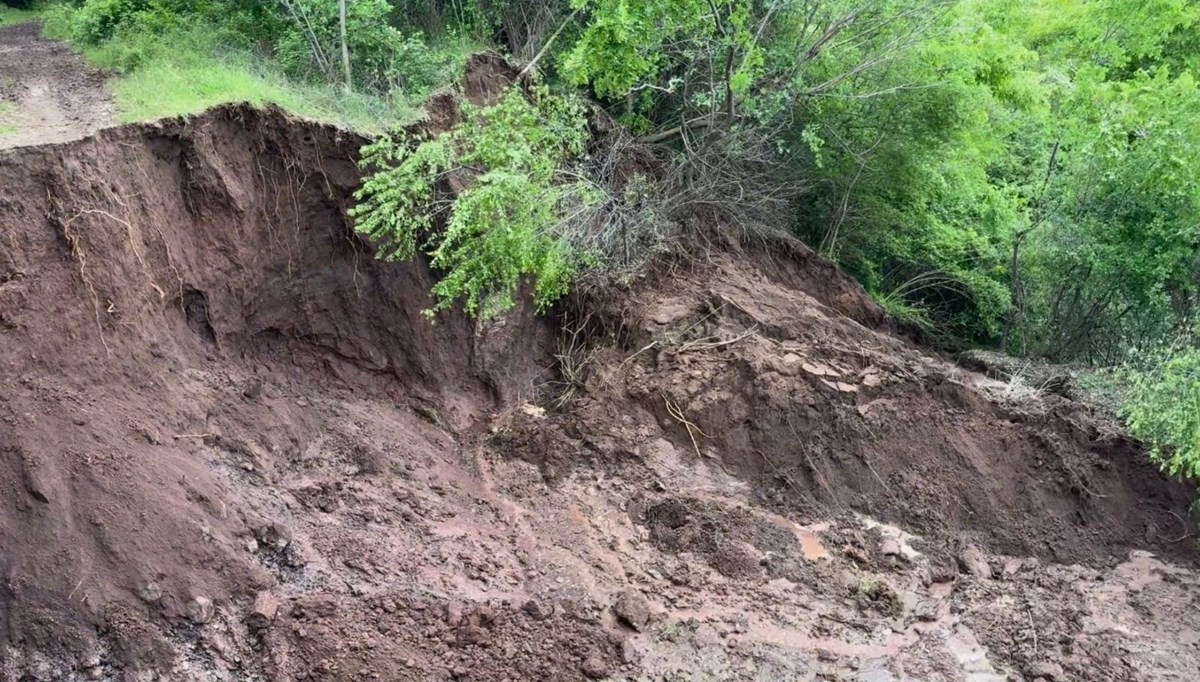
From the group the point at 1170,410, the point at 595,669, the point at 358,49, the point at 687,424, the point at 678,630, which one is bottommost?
the point at 678,630

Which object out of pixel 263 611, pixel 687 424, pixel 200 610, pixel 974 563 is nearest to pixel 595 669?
pixel 263 611

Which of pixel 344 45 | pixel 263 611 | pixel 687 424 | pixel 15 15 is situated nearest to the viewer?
pixel 263 611

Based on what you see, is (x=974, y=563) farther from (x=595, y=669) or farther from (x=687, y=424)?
(x=595, y=669)

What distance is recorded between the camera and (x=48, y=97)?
8.40m

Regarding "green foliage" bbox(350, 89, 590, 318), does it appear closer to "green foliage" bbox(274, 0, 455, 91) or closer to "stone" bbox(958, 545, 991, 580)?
"green foliage" bbox(274, 0, 455, 91)

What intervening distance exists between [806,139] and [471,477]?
634 cm

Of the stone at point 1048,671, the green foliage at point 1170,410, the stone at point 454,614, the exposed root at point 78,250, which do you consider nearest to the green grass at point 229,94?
the exposed root at point 78,250

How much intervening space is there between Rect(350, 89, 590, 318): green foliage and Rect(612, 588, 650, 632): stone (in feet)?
9.15

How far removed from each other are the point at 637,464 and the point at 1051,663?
398 centimetres

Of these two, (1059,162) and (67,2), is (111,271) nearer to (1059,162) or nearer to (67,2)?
(67,2)

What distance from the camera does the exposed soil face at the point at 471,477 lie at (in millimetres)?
6281

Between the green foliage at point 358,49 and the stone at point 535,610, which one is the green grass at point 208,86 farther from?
the stone at point 535,610

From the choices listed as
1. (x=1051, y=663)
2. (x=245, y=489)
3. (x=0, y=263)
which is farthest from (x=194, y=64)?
(x=1051, y=663)

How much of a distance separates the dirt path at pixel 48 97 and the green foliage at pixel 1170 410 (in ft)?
31.8
